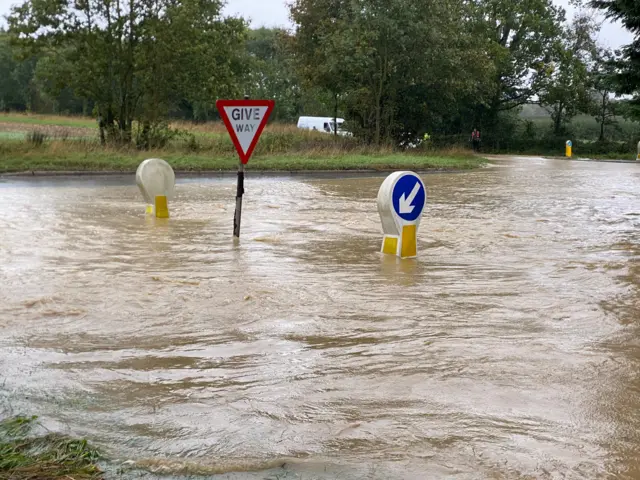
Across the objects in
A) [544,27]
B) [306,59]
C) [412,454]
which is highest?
[544,27]

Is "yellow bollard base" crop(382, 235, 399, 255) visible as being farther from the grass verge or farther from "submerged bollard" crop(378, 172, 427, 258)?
the grass verge

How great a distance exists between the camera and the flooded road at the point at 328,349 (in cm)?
398

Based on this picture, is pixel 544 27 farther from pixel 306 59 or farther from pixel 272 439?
pixel 272 439

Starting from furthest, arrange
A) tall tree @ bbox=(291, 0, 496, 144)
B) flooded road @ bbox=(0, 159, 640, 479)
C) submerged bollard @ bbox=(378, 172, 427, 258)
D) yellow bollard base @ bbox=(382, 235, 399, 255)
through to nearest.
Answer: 1. tall tree @ bbox=(291, 0, 496, 144)
2. yellow bollard base @ bbox=(382, 235, 399, 255)
3. submerged bollard @ bbox=(378, 172, 427, 258)
4. flooded road @ bbox=(0, 159, 640, 479)

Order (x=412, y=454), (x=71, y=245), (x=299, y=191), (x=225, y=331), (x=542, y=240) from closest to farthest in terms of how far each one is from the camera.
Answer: (x=412, y=454) < (x=225, y=331) < (x=71, y=245) < (x=542, y=240) < (x=299, y=191)

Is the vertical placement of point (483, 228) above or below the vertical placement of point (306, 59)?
below

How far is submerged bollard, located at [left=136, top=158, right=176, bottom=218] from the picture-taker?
12344 mm

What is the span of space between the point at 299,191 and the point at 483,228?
7274 millimetres

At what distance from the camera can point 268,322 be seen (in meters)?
6.43

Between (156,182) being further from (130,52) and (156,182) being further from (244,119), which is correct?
(130,52)

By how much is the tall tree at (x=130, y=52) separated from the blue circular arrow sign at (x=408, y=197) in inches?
799

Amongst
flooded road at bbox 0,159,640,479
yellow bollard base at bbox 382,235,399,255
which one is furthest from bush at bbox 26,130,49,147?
yellow bollard base at bbox 382,235,399,255

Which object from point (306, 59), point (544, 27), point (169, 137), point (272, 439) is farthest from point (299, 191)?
point (544, 27)

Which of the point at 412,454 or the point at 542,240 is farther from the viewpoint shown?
the point at 542,240
